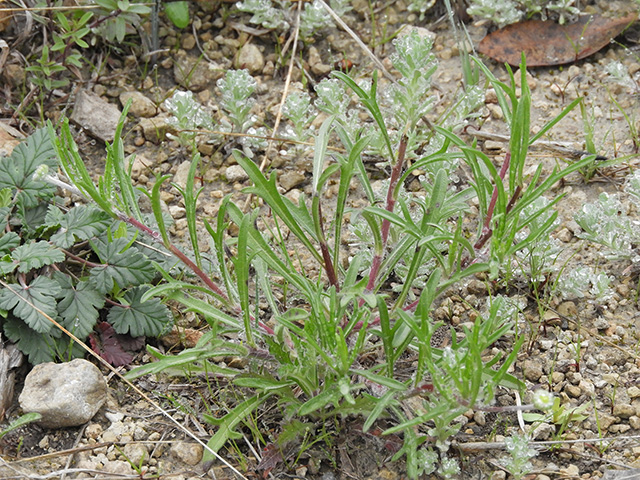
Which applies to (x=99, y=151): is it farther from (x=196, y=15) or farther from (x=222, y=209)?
(x=222, y=209)

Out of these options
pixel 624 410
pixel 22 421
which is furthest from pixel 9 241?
pixel 624 410

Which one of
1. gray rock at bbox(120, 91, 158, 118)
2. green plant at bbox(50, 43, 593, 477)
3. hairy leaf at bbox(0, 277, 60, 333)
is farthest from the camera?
gray rock at bbox(120, 91, 158, 118)

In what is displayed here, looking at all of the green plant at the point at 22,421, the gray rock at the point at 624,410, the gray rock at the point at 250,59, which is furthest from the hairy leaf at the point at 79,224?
the gray rock at the point at 624,410

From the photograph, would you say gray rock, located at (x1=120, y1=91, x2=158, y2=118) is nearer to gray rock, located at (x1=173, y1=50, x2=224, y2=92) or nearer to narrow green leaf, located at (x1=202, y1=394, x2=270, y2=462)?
gray rock, located at (x1=173, y1=50, x2=224, y2=92)

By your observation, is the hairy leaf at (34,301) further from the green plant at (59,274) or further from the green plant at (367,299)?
the green plant at (367,299)

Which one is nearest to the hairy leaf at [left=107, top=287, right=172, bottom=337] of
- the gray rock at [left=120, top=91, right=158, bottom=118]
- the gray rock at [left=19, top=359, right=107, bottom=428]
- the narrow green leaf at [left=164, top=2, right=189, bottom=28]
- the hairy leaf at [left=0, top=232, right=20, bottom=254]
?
the gray rock at [left=19, top=359, right=107, bottom=428]

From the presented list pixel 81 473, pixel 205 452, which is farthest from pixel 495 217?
pixel 81 473
